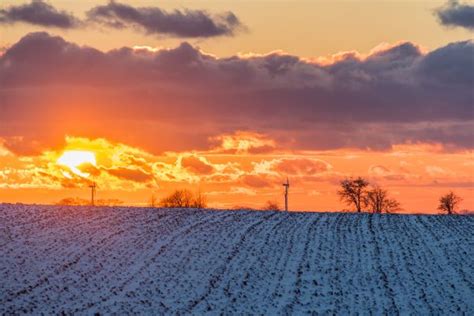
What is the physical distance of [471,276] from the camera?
46.4m

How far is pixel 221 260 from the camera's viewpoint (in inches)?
1922

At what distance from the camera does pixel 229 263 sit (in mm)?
48031

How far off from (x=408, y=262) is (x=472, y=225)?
49.6 ft

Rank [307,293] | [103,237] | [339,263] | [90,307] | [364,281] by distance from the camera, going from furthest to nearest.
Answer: [103,237], [339,263], [364,281], [307,293], [90,307]

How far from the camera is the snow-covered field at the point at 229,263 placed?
132 ft

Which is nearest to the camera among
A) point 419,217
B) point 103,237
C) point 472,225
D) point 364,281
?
point 364,281

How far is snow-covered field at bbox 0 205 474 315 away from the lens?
40094mm

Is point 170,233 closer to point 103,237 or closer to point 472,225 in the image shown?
point 103,237

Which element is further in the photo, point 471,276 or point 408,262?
point 408,262

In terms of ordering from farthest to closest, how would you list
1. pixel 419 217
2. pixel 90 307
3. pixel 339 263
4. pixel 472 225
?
pixel 419 217 → pixel 472 225 → pixel 339 263 → pixel 90 307

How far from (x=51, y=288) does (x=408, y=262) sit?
63.7 feet

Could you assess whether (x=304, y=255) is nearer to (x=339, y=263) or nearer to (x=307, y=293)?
(x=339, y=263)

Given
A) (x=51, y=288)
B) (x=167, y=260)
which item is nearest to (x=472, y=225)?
(x=167, y=260)

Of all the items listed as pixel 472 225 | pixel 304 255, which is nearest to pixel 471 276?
pixel 304 255
